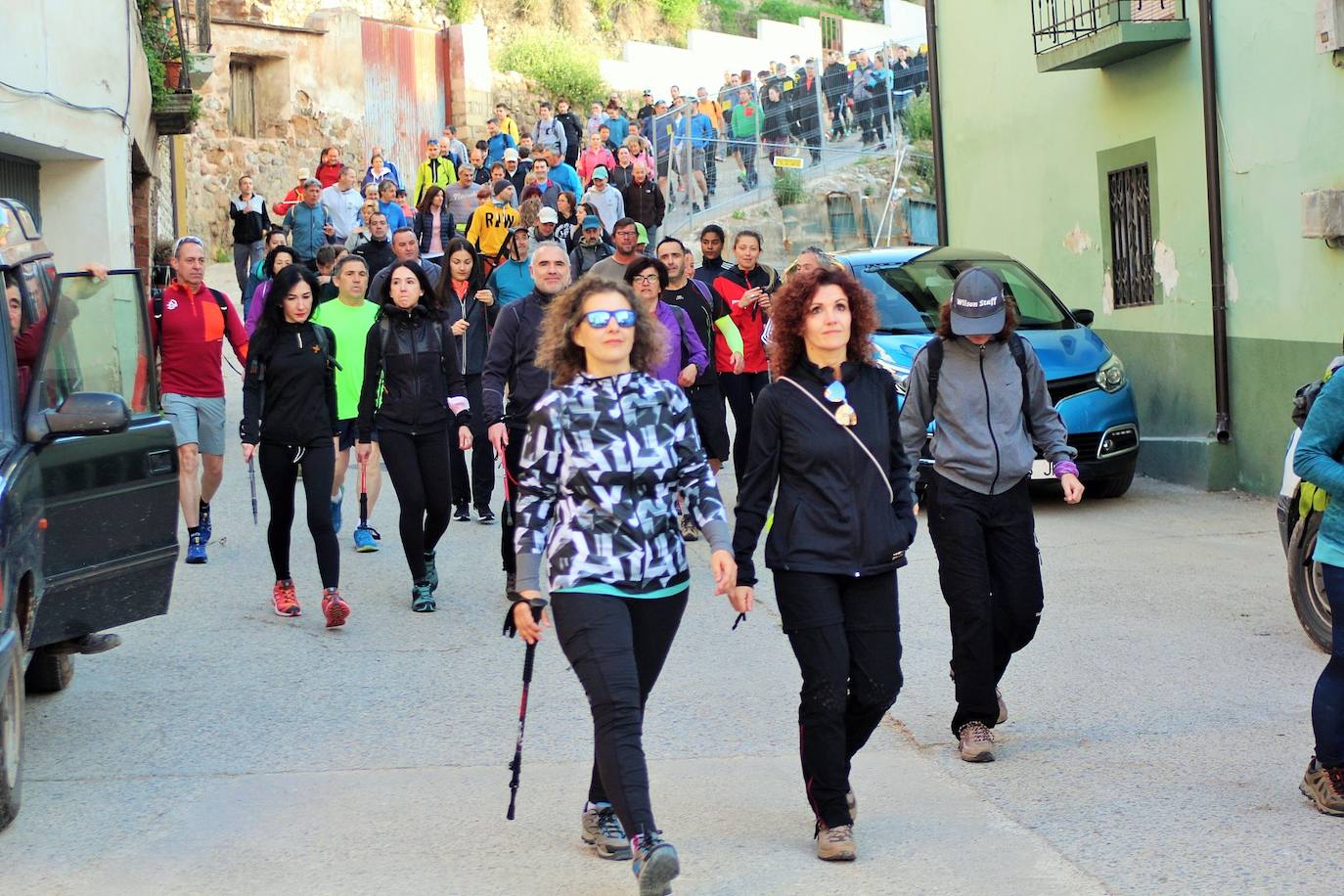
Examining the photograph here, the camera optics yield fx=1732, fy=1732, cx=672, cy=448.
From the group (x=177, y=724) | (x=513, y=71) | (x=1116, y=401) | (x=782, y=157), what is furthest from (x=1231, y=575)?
(x=513, y=71)

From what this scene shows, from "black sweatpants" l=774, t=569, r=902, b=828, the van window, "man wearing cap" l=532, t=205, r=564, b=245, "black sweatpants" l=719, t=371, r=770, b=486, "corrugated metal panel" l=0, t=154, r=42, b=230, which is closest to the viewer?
"black sweatpants" l=774, t=569, r=902, b=828

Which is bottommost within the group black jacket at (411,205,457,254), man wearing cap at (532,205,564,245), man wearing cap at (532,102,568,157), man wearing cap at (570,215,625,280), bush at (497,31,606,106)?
man wearing cap at (570,215,625,280)

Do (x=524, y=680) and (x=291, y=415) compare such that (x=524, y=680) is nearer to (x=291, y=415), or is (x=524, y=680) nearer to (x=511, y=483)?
(x=511, y=483)

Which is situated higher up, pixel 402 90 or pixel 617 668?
pixel 402 90

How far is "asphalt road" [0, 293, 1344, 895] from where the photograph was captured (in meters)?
4.98

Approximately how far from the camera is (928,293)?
44.7 ft

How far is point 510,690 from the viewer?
24.3 ft

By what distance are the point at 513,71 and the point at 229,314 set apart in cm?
3524

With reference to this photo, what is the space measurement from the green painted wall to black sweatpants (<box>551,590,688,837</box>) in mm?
8766

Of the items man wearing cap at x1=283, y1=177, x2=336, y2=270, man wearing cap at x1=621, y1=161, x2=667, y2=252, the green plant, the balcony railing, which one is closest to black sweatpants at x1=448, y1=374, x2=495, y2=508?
the balcony railing

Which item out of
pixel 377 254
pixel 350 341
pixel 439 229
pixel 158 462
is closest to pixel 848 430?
pixel 158 462

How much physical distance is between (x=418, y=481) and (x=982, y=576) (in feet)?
12.7

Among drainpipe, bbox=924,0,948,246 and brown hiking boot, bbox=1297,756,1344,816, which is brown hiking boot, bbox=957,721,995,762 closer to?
brown hiking boot, bbox=1297,756,1344,816

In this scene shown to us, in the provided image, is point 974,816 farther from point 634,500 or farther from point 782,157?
point 782,157
